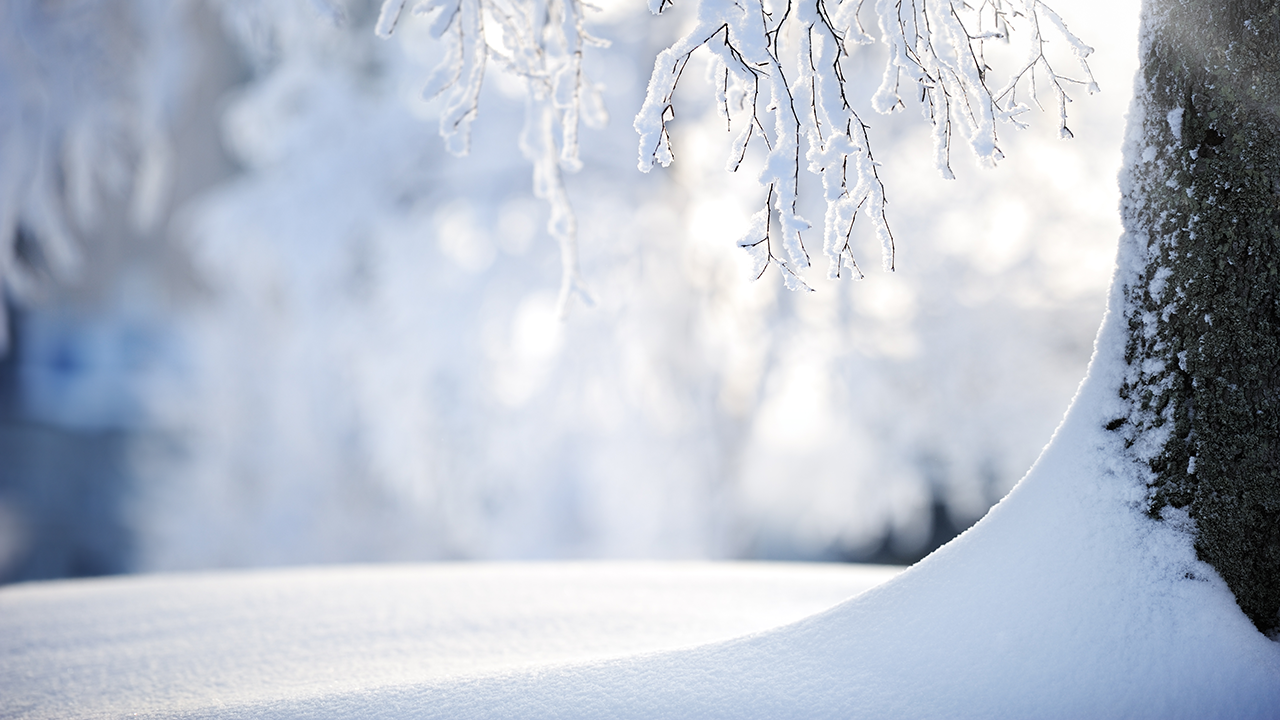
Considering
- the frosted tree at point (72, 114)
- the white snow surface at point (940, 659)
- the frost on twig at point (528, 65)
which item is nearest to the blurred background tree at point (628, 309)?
the frosted tree at point (72, 114)

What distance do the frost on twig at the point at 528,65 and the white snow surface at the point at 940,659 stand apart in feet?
4.00

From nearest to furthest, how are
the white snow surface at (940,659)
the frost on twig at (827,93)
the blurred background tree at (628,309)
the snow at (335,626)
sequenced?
the white snow surface at (940,659), the frost on twig at (827,93), the snow at (335,626), the blurred background tree at (628,309)

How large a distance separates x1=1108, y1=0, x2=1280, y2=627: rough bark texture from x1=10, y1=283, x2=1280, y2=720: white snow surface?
0.07 meters

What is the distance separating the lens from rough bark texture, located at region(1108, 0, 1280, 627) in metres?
1.70

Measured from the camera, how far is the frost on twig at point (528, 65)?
2.23 metres

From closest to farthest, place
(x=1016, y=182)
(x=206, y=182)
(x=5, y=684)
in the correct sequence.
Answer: (x=5, y=684) < (x=1016, y=182) < (x=206, y=182)

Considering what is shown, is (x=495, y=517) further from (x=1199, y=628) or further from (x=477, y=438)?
(x=1199, y=628)

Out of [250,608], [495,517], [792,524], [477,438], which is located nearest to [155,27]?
[477,438]

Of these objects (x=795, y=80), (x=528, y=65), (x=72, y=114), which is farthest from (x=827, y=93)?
(x=72, y=114)

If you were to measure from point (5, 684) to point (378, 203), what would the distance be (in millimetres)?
5978

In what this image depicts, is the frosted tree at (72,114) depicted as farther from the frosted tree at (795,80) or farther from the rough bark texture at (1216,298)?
the rough bark texture at (1216,298)

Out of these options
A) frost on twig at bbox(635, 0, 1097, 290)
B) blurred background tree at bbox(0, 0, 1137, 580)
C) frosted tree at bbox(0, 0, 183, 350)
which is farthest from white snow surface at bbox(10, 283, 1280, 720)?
blurred background tree at bbox(0, 0, 1137, 580)

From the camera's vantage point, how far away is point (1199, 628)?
1642 mm

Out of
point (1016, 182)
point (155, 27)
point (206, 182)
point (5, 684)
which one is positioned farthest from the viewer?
point (206, 182)
